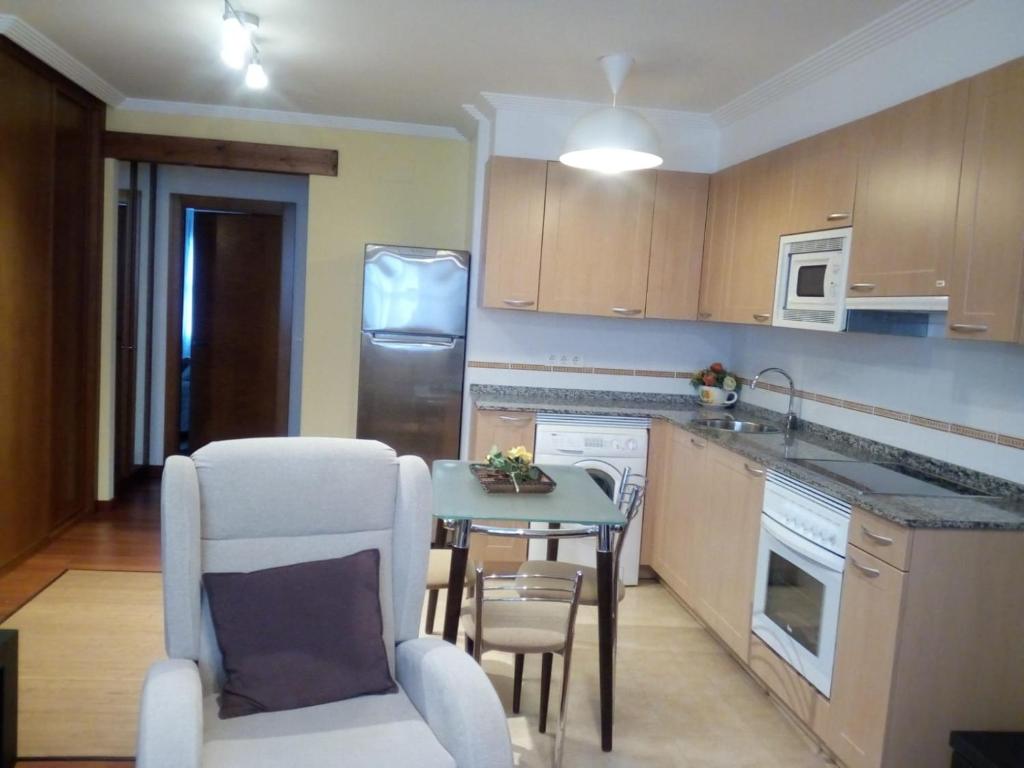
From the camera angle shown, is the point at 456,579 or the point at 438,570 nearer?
the point at 456,579

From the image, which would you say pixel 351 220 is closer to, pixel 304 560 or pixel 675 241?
pixel 675 241

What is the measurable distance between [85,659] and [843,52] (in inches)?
150

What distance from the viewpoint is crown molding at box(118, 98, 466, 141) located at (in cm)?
489

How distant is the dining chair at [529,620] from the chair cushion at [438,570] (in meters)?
0.26

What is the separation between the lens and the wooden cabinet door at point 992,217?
2.23m

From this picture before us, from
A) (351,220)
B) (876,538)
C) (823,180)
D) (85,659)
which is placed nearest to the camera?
(876,538)

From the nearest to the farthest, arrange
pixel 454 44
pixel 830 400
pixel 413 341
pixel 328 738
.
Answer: pixel 328 738
pixel 454 44
pixel 830 400
pixel 413 341

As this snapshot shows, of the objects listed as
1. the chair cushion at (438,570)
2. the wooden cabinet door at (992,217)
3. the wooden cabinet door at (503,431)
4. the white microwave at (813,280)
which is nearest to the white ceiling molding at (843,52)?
the wooden cabinet door at (992,217)

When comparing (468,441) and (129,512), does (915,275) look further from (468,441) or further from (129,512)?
(129,512)

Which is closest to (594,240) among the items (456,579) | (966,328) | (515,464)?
(515,464)

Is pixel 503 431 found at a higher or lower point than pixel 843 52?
lower

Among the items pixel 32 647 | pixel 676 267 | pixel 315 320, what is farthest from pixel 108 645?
pixel 676 267

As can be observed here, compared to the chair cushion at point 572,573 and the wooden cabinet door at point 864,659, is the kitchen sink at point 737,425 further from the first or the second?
the wooden cabinet door at point 864,659

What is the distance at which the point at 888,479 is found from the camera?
2.83 metres
